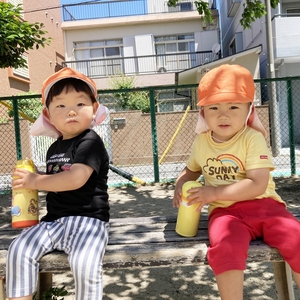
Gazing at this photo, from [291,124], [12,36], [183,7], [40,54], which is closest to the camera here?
[12,36]

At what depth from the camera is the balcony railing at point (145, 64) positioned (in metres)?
16.6

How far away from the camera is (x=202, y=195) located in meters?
1.68

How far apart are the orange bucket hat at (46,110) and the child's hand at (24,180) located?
0.32 metres

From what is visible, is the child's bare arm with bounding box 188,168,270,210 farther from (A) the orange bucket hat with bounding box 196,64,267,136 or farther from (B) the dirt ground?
(B) the dirt ground

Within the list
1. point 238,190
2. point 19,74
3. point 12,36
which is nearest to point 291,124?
point 12,36

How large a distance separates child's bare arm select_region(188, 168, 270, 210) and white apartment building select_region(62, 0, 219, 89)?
593 inches

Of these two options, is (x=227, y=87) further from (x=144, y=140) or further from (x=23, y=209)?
(x=144, y=140)

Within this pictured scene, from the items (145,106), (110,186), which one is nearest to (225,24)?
(145,106)

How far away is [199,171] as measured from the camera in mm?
2037

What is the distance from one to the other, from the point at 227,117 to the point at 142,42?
16.4 meters

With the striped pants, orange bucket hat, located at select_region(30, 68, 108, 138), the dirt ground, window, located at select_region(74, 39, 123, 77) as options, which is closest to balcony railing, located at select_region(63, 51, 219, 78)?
window, located at select_region(74, 39, 123, 77)

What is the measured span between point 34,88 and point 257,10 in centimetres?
1276

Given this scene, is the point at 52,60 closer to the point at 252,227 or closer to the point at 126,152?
the point at 126,152

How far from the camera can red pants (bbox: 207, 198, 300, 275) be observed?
1.45 meters
